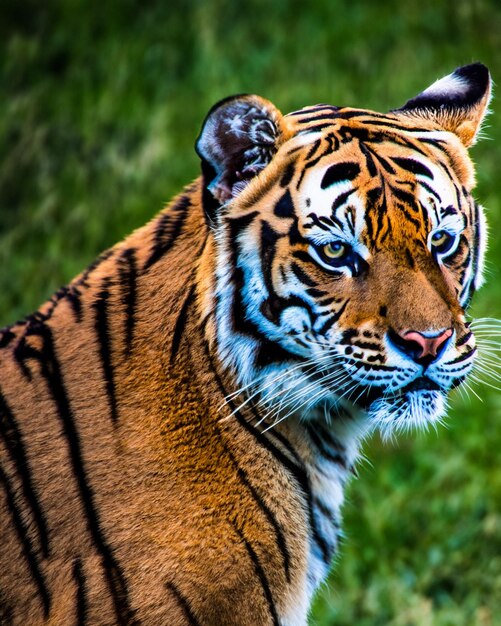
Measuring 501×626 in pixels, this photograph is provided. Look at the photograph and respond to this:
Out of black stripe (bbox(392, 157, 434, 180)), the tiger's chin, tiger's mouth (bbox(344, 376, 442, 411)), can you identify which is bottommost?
the tiger's chin

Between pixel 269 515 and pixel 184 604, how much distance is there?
29cm

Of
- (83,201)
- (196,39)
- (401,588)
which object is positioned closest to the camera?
(401,588)

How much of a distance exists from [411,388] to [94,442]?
2.41 ft

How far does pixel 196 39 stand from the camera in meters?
6.80

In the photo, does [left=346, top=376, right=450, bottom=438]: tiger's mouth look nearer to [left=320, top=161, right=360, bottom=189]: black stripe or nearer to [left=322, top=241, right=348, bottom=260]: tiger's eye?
[left=322, top=241, right=348, bottom=260]: tiger's eye

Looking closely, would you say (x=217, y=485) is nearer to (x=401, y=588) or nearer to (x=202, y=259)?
(x=202, y=259)

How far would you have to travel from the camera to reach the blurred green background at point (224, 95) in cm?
438

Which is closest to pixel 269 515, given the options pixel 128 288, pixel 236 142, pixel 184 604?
pixel 184 604

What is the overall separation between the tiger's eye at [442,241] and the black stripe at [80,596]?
1.07m

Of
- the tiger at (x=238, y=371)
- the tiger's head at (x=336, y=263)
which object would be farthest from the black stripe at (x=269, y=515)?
the tiger's head at (x=336, y=263)

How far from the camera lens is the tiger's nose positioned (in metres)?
2.40

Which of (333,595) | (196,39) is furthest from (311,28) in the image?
(333,595)

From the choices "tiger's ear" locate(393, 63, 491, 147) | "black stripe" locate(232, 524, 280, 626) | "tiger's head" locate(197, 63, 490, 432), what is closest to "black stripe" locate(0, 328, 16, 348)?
"tiger's head" locate(197, 63, 490, 432)

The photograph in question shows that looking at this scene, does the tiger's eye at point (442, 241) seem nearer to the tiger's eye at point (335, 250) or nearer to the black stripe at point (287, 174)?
the tiger's eye at point (335, 250)
